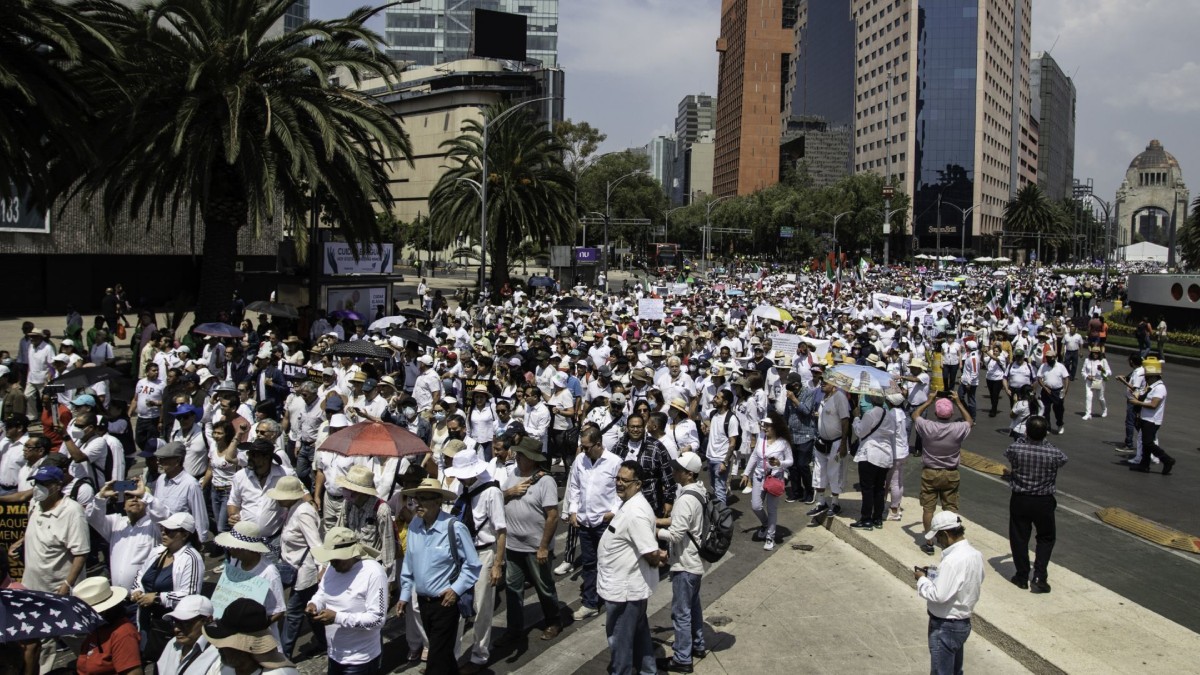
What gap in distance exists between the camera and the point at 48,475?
631cm

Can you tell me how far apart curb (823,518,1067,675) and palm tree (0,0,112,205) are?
1371 centimetres

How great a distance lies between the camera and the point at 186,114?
18.3 meters

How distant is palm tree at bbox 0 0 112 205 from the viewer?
48.0ft

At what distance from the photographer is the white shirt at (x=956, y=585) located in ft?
18.8

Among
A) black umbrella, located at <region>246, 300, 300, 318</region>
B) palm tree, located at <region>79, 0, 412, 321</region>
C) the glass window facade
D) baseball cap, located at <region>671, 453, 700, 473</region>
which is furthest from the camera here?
the glass window facade

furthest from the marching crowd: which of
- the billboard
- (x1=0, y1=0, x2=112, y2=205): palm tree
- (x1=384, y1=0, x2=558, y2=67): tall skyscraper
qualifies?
(x1=384, y1=0, x2=558, y2=67): tall skyscraper

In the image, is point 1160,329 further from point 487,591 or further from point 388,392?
point 487,591

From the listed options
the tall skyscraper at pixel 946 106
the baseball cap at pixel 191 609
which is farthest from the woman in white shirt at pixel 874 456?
the tall skyscraper at pixel 946 106

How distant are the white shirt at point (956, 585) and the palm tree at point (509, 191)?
3194cm

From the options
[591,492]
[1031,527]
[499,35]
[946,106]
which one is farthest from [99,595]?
[946,106]

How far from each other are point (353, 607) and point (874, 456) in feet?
20.6

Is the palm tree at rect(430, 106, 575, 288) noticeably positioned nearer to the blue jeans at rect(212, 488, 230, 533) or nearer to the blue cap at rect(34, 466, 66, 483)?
the blue jeans at rect(212, 488, 230, 533)

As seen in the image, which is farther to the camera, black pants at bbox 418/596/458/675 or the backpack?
the backpack

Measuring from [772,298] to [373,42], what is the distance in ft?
61.2
